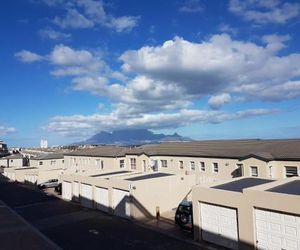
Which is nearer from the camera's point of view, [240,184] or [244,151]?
[240,184]

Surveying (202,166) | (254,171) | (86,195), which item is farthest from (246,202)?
(202,166)

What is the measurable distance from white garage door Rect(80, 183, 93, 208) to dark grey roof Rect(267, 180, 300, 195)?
729 inches

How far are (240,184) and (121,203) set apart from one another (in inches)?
407

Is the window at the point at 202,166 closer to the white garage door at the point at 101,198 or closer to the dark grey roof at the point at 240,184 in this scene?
the white garage door at the point at 101,198

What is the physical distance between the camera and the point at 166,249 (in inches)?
809

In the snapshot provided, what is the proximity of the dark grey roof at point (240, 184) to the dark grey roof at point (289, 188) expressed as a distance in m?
2.03

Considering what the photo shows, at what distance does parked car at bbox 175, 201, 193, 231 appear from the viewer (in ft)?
A: 78.6

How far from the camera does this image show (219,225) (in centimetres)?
2069

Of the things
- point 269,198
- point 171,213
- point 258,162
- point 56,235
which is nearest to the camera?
point 269,198

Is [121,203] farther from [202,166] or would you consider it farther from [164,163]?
[164,163]

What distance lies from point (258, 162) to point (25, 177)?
147 ft

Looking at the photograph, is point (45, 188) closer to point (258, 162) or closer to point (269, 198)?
point (258, 162)

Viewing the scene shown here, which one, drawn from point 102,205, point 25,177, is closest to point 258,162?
point 102,205

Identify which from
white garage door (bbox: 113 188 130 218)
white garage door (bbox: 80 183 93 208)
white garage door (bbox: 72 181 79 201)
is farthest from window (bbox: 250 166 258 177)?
white garage door (bbox: 72 181 79 201)
